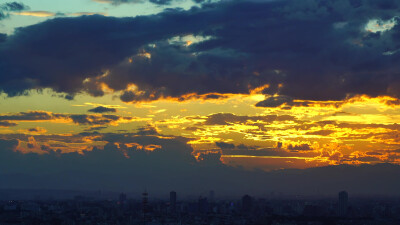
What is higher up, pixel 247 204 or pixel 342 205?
pixel 247 204

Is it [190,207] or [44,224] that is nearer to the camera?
[44,224]

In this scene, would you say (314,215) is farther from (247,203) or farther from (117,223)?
(117,223)

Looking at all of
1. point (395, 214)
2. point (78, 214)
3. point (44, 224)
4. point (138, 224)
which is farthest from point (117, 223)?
point (395, 214)

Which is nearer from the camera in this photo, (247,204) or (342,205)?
(342,205)

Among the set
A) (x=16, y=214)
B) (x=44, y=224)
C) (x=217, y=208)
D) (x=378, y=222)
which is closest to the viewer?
(x=44, y=224)

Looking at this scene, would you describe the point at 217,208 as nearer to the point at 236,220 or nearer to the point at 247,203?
the point at 247,203

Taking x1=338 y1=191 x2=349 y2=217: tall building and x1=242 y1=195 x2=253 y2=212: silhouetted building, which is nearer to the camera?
x1=338 y1=191 x2=349 y2=217: tall building

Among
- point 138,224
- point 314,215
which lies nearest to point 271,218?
point 314,215

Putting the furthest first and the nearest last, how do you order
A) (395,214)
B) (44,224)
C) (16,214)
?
1. (395,214)
2. (16,214)
3. (44,224)

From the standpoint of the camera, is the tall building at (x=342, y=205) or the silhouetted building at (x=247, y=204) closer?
the tall building at (x=342, y=205)
